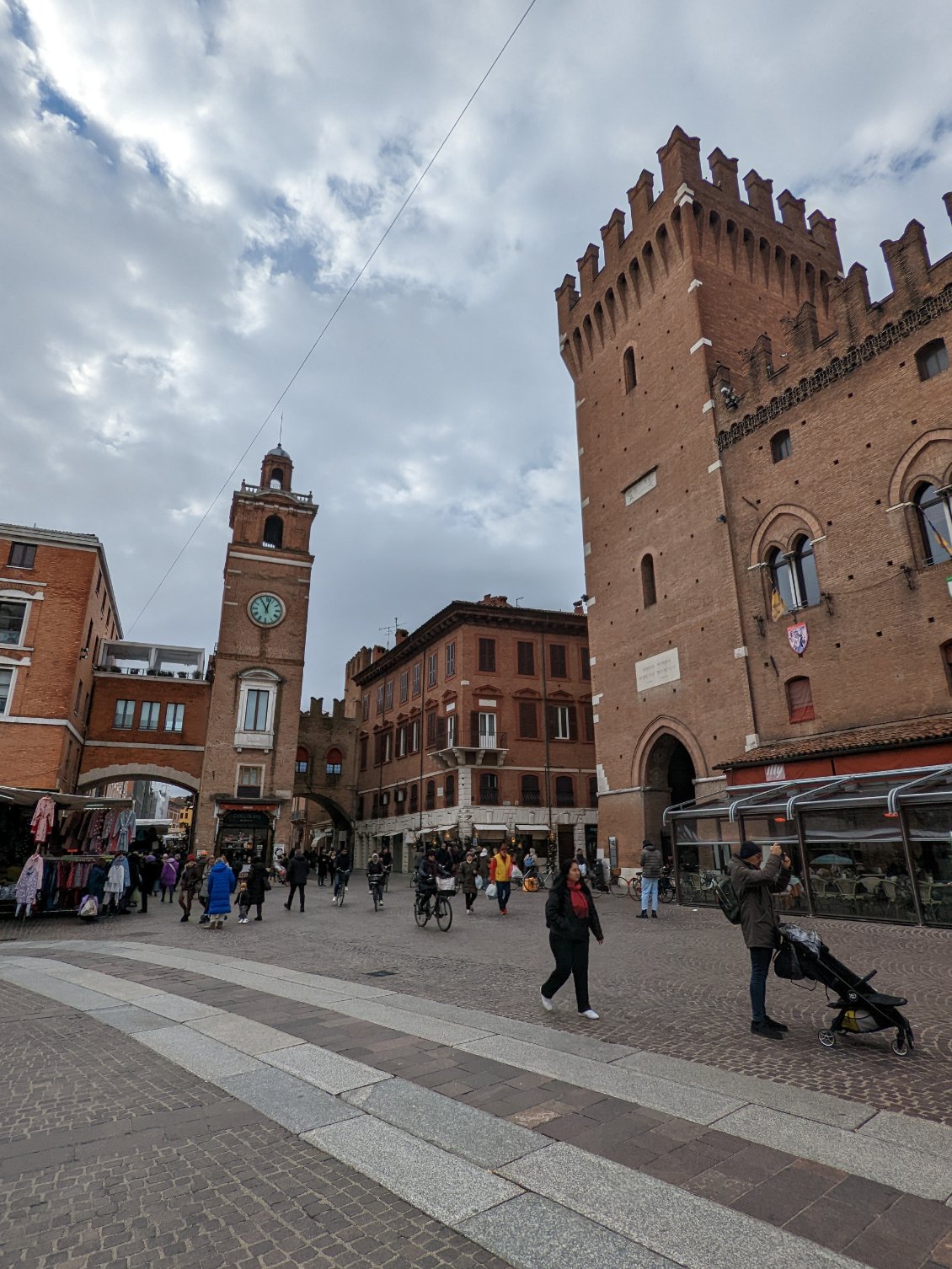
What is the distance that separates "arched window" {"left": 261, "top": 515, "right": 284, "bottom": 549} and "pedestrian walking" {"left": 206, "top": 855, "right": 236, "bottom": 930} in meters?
31.4

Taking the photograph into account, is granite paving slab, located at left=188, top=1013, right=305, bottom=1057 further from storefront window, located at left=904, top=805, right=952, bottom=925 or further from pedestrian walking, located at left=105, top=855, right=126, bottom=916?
pedestrian walking, located at left=105, top=855, right=126, bottom=916

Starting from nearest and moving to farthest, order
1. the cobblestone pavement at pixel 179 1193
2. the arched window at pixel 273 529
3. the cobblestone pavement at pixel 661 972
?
the cobblestone pavement at pixel 179 1193
the cobblestone pavement at pixel 661 972
the arched window at pixel 273 529

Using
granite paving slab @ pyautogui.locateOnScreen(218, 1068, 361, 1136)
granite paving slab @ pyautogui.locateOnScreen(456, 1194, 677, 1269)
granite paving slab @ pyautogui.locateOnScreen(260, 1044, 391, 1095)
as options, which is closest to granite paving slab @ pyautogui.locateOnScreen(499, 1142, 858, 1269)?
granite paving slab @ pyautogui.locateOnScreen(456, 1194, 677, 1269)

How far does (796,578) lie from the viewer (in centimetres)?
2177

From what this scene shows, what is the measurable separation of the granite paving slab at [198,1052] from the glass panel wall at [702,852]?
605 inches

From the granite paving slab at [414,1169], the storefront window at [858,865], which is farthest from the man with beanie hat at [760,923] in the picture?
the storefront window at [858,865]

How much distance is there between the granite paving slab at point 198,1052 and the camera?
5293mm

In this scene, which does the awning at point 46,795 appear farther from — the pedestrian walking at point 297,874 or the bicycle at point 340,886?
the bicycle at point 340,886

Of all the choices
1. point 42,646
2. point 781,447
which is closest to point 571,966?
point 781,447

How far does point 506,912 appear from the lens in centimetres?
1859

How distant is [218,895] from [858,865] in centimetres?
1407

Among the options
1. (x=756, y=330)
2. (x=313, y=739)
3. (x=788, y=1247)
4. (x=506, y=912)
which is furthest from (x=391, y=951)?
(x=313, y=739)

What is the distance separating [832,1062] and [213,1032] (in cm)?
530

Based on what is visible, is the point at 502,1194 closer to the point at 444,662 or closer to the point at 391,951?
the point at 391,951
